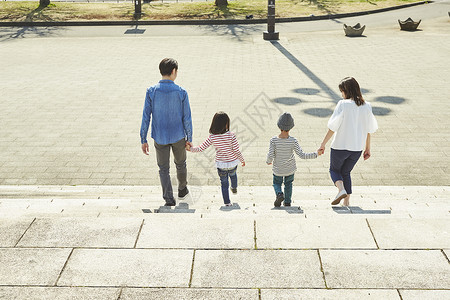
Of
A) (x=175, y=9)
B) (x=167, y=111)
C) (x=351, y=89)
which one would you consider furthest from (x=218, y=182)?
(x=175, y=9)

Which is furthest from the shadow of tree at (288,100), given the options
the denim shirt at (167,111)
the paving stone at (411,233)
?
the paving stone at (411,233)

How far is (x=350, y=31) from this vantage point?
1864 cm

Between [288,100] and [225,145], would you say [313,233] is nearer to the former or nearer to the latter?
[225,145]

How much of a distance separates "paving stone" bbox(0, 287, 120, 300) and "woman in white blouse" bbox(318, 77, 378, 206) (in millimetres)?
2905

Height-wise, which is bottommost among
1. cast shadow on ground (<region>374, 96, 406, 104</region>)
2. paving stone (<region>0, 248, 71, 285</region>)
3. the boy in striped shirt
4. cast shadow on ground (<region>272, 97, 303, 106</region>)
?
cast shadow on ground (<region>272, 97, 303, 106</region>)

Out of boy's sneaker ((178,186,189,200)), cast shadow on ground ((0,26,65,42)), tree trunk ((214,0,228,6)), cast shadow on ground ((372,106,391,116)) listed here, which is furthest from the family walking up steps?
tree trunk ((214,0,228,6))

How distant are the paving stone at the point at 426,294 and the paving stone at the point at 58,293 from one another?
2.11 m

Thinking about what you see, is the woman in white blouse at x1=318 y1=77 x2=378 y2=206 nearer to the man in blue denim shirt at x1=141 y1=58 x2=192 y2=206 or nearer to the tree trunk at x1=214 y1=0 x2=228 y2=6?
the man in blue denim shirt at x1=141 y1=58 x2=192 y2=206

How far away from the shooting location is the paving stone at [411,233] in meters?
3.98

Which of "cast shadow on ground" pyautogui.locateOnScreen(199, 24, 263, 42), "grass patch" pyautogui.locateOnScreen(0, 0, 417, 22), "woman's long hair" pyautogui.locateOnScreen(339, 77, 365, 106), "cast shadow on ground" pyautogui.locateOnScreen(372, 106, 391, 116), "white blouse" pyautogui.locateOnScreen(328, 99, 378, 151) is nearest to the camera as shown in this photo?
"woman's long hair" pyautogui.locateOnScreen(339, 77, 365, 106)

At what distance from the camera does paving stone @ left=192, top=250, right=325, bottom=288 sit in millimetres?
3566

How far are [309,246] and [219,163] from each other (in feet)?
6.06

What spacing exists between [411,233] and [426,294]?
83 cm

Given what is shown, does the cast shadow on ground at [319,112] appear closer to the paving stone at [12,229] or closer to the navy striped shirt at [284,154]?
the navy striped shirt at [284,154]
